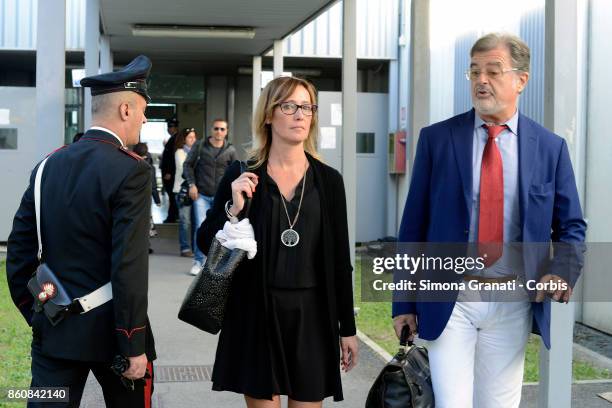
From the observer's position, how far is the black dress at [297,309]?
12.5 feet

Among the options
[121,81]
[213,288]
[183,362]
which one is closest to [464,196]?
[213,288]

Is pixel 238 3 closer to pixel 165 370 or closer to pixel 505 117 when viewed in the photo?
pixel 165 370

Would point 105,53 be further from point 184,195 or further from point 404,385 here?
point 404,385

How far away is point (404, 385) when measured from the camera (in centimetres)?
356

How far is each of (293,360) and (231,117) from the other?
19.6 meters

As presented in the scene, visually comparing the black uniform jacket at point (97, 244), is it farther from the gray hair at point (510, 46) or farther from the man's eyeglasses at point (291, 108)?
the gray hair at point (510, 46)

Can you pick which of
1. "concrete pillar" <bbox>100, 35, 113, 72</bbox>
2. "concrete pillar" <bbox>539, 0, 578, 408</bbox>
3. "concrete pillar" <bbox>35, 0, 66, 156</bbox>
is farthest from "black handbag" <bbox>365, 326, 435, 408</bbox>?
"concrete pillar" <bbox>100, 35, 113, 72</bbox>

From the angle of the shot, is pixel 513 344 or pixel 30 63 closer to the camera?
pixel 513 344

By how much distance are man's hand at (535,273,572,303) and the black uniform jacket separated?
1.53m

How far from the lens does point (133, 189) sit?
3508 millimetres

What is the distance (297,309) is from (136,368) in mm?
712

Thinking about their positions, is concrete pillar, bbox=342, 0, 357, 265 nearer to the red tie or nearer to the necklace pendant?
the necklace pendant

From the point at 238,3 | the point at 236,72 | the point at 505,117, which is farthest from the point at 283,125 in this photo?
the point at 236,72

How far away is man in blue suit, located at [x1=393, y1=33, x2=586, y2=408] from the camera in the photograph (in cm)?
358
